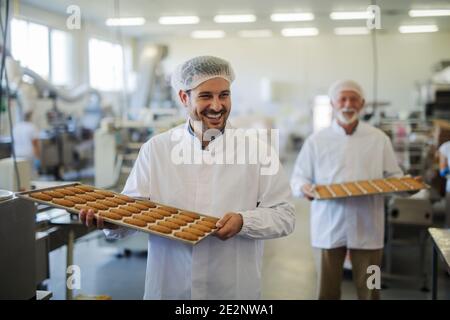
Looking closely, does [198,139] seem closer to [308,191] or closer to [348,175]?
[308,191]

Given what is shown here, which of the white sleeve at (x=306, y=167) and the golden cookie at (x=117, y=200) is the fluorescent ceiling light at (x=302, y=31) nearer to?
the white sleeve at (x=306, y=167)

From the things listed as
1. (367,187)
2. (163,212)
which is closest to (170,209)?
(163,212)

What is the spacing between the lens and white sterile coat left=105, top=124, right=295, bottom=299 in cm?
129

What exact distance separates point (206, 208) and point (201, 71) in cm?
38

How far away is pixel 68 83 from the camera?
7.28 meters

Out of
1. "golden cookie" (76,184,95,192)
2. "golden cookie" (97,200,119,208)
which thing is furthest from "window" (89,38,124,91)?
"golden cookie" (97,200,119,208)

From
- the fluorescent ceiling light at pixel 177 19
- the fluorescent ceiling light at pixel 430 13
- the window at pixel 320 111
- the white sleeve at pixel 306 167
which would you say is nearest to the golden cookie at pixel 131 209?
the white sleeve at pixel 306 167

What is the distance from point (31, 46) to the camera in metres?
3.86

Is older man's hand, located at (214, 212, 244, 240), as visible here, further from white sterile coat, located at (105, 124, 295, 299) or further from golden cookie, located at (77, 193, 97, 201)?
golden cookie, located at (77, 193, 97, 201)

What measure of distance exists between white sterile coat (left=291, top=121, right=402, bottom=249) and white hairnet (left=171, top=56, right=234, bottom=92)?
910 mm

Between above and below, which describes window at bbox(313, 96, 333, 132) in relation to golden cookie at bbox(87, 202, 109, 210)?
above

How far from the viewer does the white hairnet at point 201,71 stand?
1255mm
